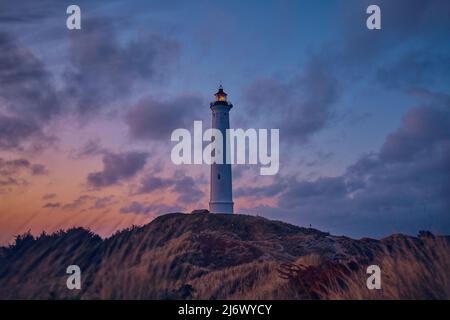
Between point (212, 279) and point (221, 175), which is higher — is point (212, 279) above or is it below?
below

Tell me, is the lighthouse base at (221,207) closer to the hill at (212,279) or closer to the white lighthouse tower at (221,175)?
the white lighthouse tower at (221,175)

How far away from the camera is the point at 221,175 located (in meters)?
44.8

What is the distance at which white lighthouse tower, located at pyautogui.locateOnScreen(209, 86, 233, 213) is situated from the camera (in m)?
44.8

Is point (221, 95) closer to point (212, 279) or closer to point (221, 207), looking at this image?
point (221, 207)

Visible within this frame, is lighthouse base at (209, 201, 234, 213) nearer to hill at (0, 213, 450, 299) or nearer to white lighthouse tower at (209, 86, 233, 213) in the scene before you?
white lighthouse tower at (209, 86, 233, 213)

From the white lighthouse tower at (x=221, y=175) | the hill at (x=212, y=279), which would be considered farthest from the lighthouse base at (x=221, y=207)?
the hill at (x=212, y=279)

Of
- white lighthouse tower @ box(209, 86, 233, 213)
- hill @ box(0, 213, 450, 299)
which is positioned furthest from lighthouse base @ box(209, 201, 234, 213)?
hill @ box(0, 213, 450, 299)

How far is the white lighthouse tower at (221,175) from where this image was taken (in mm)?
44750

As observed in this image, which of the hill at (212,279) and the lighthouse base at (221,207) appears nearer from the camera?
the hill at (212,279)

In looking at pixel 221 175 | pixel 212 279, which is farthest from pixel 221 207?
pixel 212 279
